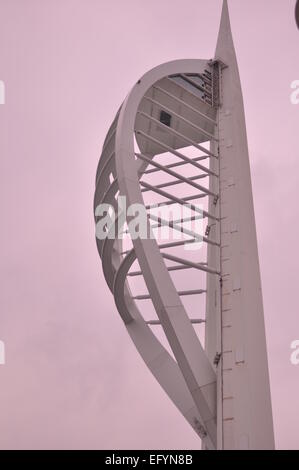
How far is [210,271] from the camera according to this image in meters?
14.9

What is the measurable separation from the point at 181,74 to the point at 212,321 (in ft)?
28.2

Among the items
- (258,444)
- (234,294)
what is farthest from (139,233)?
(258,444)

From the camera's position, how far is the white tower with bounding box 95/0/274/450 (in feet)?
43.2

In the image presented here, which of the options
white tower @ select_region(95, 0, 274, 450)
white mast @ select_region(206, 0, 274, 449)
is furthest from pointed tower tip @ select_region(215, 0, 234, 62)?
white mast @ select_region(206, 0, 274, 449)

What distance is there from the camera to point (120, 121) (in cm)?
A: 1680

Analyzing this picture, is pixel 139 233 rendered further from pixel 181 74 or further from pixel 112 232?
pixel 181 74

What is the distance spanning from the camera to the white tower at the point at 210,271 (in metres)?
13.2

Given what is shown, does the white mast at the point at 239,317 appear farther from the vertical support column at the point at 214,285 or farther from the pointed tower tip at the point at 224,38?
the pointed tower tip at the point at 224,38

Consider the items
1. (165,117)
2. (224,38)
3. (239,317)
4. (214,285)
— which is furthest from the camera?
(165,117)

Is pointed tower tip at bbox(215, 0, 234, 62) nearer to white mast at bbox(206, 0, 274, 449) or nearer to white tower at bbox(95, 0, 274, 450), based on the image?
white tower at bbox(95, 0, 274, 450)

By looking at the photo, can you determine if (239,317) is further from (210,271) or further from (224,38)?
(224,38)

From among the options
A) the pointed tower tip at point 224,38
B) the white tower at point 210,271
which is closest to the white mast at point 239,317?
the white tower at point 210,271

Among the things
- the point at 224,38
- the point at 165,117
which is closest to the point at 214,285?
the point at 165,117
